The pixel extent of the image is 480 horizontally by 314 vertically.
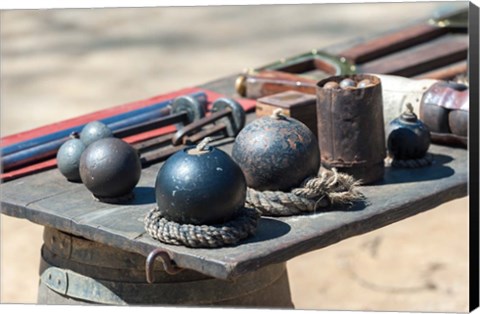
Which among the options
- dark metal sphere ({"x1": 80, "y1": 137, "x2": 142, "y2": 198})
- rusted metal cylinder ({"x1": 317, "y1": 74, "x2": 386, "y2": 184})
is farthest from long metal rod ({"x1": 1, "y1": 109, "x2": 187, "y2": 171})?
rusted metal cylinder ({"x1": 317, "y1": 74, "x2": 386, "y2": 184})

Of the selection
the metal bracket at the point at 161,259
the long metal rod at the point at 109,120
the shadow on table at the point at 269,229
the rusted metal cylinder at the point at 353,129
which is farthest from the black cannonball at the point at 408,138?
the metal bracket at the point at 161,259

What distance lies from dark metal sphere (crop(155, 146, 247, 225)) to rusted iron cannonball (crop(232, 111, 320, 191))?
0.22 metres

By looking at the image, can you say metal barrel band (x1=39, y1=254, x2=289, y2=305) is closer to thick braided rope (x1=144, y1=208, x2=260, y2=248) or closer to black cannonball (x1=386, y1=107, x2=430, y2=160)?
thick braided rope (x1=144, y1=208, x2=260, y2=248)

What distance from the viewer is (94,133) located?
3.89m

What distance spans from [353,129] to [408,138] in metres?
0.26

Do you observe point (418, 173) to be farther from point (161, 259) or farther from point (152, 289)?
point (161, 259)

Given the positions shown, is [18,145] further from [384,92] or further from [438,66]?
[438,66]

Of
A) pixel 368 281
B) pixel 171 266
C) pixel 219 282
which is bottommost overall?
pixel 368 281

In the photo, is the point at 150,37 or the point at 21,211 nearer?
the point at 21,211

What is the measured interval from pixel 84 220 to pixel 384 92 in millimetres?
1283

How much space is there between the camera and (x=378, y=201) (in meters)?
3.62

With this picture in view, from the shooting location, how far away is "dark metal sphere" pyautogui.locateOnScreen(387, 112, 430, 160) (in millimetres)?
3904

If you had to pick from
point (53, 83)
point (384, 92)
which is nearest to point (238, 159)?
point (384, 92)

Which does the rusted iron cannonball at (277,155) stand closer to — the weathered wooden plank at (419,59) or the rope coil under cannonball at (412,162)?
the rope coil under cannonball at (412,162)
